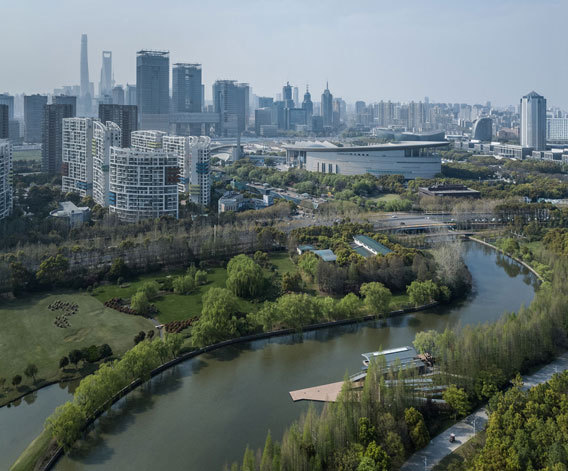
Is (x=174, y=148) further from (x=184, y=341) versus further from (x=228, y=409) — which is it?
(x=228, y=409)

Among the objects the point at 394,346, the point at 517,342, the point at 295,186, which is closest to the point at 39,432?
the point at 394,346

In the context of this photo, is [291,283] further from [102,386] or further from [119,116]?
[119,116]

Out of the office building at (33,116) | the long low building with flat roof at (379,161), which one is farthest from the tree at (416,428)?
the office building at (33,116)

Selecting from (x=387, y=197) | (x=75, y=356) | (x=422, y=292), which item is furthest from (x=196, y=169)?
(x=75, y=356)

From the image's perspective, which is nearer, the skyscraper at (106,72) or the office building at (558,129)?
the office building at (558,129)

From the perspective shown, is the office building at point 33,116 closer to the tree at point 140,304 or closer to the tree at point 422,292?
the tree at point 140,304
